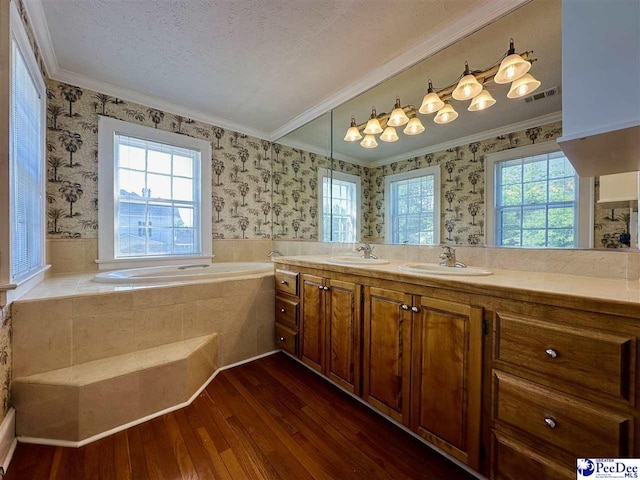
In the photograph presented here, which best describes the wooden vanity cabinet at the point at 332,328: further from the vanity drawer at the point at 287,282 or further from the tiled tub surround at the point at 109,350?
the tiled tub surround at the point at 109,350

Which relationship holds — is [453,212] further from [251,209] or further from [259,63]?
[251,209]

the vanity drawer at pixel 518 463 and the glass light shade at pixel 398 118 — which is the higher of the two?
the glass light shade at pixel 398 118

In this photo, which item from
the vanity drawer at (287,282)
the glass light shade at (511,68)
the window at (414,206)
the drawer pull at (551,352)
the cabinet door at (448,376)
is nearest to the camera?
the drawer pull at (551,352)

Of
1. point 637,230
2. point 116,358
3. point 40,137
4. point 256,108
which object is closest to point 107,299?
point 116,358

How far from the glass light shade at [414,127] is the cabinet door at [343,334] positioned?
1212 millimetres

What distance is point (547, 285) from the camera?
3.33 ft

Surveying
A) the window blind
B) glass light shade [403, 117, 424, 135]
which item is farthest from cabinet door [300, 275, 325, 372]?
the window blind

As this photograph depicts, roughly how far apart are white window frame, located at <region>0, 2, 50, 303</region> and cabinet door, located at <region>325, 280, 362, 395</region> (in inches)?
63.8

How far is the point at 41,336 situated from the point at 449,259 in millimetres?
2358

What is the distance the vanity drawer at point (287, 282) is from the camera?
83.8 inches

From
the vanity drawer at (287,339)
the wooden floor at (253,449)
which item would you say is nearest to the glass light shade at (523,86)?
the wooden floor at (253,449)

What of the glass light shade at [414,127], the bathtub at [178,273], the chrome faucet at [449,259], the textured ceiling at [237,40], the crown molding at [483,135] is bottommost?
the bathtub at [178,273]

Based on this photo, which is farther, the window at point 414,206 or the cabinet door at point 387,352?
the window at point 414,206

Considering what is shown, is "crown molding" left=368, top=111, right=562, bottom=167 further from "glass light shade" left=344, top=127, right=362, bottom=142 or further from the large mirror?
"glass light shade" left=344, top=127, right=362, bottom=142
